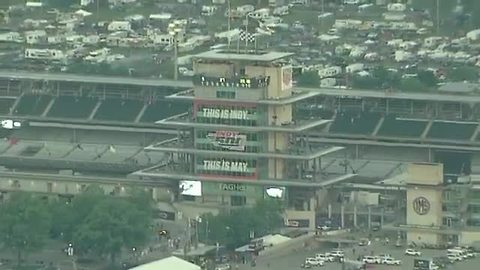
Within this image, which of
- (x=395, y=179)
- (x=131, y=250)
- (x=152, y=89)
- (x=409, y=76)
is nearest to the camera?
(x=131, y=250)

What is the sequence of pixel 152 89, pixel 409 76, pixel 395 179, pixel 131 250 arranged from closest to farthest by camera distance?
pixel 131 250
pixel 395 179
pixel 152 89
pixel 409 76

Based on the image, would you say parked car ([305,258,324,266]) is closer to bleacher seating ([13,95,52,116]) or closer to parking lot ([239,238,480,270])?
parking lot ([239,238,480,270])

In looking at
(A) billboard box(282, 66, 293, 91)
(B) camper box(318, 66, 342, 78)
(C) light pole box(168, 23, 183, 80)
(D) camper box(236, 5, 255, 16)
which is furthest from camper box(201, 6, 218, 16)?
(A) billboard box(282, 66, 293, 91)

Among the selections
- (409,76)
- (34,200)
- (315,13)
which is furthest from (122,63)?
(34,200)

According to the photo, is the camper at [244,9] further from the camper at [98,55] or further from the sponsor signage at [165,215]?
the sponsor signage at [165,215]

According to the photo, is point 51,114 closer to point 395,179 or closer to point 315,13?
point 395,179

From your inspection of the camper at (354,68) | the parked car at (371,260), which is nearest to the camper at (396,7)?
the camper at (354,68)

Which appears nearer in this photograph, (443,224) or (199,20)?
(443,224)
